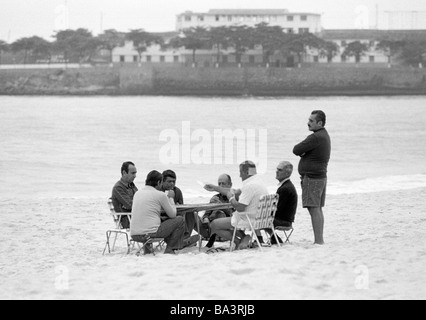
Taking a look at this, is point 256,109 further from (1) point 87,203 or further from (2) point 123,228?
(2) point 123,228

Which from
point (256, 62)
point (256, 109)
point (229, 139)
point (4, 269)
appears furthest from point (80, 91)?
point (4, 269)

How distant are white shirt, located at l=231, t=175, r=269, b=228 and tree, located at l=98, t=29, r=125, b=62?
11119 centimetres

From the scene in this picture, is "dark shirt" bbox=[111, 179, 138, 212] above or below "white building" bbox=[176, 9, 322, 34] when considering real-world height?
below

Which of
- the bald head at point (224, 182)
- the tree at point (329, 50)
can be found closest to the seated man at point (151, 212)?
the bald head at point (224, 182)

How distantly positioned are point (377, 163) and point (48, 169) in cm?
1018

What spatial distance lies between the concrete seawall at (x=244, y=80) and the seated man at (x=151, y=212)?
302 ft

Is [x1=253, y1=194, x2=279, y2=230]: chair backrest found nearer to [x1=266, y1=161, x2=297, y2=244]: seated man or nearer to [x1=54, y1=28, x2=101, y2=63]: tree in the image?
[x1=266, y1=161, x2=297, y2=244]: seated man

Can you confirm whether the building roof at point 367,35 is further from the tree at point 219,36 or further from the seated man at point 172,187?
the seated man at point 172,187

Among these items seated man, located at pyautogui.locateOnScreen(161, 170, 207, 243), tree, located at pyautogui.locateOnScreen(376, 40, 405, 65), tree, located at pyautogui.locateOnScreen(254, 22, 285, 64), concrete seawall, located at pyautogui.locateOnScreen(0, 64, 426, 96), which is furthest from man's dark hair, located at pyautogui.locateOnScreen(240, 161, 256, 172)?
tree, located at pyautogui.locateOnScreen(376, 40, 405, 65)

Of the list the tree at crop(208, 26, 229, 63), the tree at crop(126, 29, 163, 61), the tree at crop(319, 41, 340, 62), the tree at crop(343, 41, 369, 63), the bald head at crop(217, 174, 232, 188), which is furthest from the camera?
the tree at crop(126, 29, 163, 61)

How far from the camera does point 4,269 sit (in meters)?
8.18

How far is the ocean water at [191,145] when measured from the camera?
20.6 metres

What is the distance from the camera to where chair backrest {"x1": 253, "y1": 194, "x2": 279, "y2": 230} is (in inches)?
326

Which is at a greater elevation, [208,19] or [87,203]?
[208,19]
